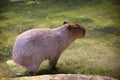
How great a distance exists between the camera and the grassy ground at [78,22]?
11.2 ft

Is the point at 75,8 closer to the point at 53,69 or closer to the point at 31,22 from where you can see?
the point at 31,22

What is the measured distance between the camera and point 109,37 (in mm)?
4172

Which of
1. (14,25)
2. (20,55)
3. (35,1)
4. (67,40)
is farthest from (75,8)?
(20,55)

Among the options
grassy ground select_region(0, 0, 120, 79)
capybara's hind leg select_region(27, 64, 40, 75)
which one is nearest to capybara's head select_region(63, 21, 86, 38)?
grassy ground select_region(0, 0, 120, 79)

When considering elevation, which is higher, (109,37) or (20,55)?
(20,55)

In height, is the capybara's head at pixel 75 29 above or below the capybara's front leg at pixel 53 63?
above

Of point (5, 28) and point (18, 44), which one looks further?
point (5, 28)

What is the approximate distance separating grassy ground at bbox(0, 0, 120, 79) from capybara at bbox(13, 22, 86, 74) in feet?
0.64

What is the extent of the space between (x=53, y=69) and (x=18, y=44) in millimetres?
493

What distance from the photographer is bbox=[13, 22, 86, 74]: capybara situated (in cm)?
314

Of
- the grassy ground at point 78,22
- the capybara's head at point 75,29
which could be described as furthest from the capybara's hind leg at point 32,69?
the capybara's head at point 75,29

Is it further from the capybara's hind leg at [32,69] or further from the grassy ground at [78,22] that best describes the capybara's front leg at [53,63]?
the capybara's hind leg at [32,69]

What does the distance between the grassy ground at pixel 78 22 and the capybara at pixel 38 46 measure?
19cm

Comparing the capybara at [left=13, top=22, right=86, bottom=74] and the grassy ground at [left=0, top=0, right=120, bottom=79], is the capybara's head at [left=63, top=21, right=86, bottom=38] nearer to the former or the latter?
the capybara at [left=13, top=22, right=86, bottom=74]
